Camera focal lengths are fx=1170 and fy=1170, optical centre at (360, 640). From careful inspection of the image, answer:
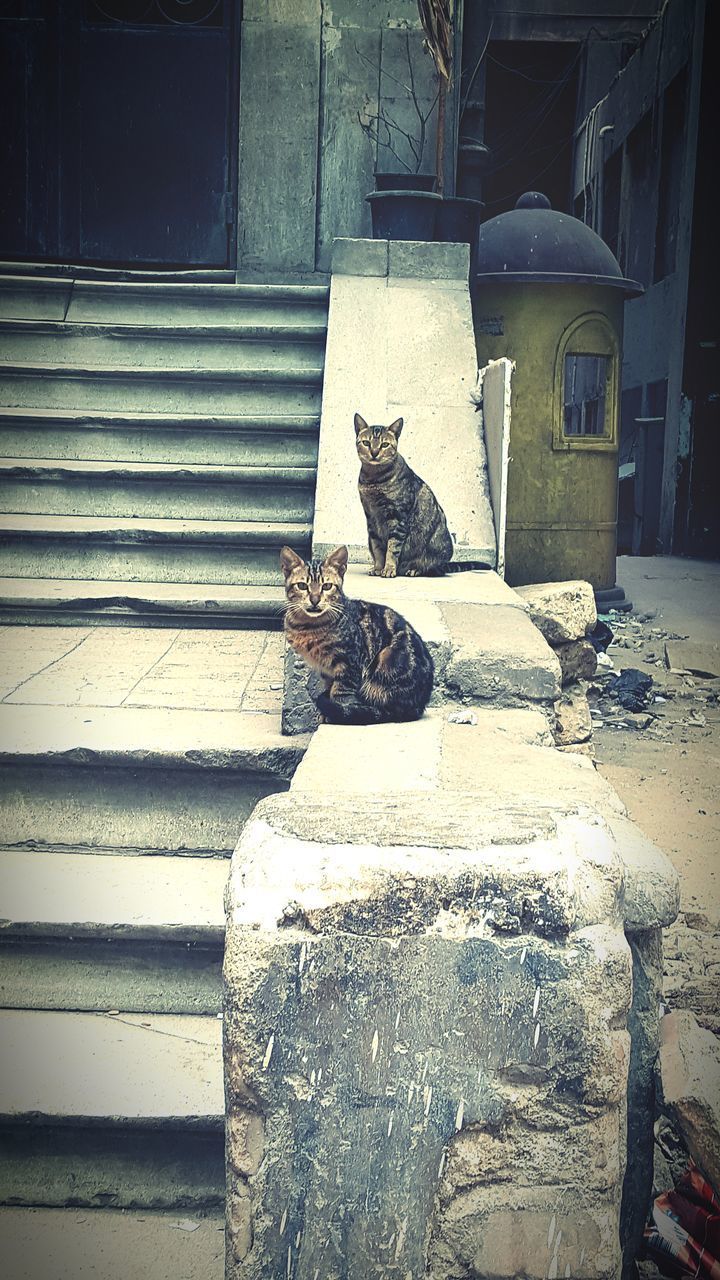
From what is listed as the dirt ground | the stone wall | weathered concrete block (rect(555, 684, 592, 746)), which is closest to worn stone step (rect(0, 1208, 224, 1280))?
the dirt ground

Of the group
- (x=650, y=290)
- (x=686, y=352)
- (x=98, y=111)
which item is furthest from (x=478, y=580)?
(x=650, y=290)

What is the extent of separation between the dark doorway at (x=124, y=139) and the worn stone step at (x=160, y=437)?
2.50m

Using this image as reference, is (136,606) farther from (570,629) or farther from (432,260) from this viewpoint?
(432,260)

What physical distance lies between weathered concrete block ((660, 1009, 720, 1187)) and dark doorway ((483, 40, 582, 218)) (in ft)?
61.8

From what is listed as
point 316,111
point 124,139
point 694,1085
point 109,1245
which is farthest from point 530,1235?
point 124,139

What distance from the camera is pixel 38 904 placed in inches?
117

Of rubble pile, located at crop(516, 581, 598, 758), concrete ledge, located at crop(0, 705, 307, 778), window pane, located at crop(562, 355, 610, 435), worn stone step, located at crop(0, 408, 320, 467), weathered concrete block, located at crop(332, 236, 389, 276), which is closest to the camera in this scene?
concrete ledge, located at crop(0, 705, 307, 778)

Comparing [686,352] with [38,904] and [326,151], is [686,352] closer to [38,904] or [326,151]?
[326,151]

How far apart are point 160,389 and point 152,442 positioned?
1.38 ft

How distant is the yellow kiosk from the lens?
758 centimetres

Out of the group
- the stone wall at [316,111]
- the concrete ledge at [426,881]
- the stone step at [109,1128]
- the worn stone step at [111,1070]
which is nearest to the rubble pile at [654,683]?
the stone wall at [316,111]

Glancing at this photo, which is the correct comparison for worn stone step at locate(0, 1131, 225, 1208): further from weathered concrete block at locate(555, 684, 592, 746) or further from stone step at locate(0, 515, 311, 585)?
stone step at locate(0, 515, 311, 585)

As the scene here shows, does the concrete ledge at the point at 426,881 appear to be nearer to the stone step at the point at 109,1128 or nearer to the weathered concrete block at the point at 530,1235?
the weathered concrete block at the point at 530,1235

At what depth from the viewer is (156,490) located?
5.55m
